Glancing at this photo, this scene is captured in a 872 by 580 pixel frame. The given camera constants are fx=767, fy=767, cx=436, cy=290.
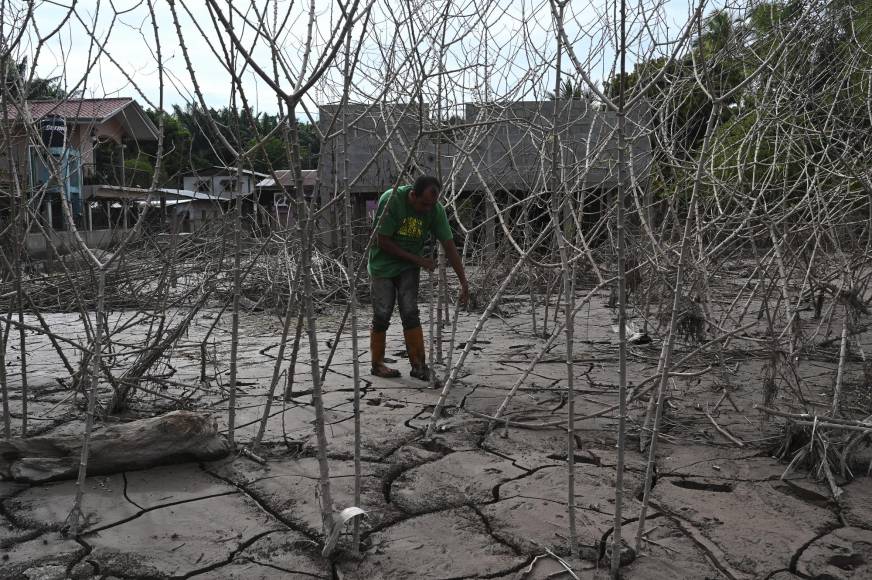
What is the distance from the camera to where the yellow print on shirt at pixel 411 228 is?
4922 millimetres

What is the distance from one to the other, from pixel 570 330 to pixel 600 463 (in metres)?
1.32

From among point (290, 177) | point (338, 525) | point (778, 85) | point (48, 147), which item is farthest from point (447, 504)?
point (778, 85)

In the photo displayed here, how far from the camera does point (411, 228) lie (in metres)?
4.95

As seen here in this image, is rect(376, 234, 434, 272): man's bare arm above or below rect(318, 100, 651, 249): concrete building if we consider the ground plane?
below

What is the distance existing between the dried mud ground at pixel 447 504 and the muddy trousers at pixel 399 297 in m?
0.65

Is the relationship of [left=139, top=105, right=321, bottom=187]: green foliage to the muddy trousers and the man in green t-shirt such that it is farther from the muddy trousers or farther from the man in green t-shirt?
the muddy trousers

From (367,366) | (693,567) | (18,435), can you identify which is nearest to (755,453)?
(693,567)

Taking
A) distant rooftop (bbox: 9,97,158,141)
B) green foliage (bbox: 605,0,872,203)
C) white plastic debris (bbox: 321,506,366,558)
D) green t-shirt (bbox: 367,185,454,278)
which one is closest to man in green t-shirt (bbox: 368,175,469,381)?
green t-shirt (bbox: 367,185,454,278)

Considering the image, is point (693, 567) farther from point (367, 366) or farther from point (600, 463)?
point (367, 366)

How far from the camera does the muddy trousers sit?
5.05 meters

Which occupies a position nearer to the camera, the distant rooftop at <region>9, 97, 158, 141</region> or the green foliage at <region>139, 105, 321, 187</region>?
the green foliage at <region>139, 105, 321, 187</region>

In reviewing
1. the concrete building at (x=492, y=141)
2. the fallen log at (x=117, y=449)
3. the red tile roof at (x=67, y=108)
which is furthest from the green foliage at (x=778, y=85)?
the red tile roof at (x=67, y=108)

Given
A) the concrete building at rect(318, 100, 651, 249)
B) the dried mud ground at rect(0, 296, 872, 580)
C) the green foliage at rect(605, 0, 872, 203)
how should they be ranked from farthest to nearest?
the green foliage at rect(605, 0, 872, 203) → the concrete building at rect(318, 100, 651, 249) → the dried mud ground at rect(0, 296, 872, 580)

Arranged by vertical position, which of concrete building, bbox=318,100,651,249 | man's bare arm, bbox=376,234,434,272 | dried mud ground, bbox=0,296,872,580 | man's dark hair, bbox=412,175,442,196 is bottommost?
dried mud ground, bbox=0,296,872,580
